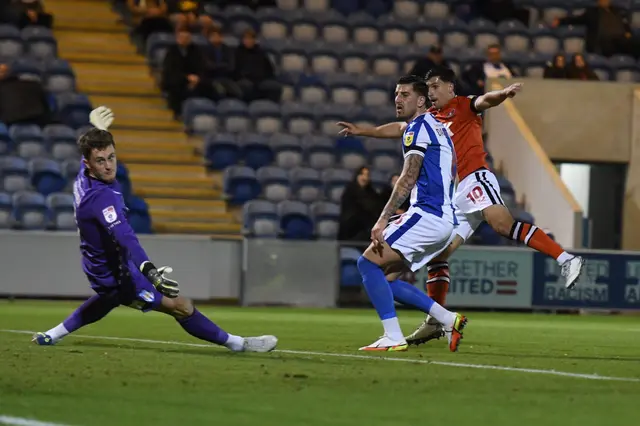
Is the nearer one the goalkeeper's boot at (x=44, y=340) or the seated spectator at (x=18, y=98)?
the goalkeeper's boot at (x=44, y=340)

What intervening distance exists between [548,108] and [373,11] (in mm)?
3836

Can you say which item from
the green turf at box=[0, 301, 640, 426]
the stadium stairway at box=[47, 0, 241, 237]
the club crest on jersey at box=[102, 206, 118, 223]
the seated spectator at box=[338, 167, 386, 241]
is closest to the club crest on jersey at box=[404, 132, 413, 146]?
the green turf at box=[0, 301, 640, 426]

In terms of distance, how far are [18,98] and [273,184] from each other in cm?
393

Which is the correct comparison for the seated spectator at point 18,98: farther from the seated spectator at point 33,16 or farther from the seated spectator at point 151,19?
the seated spectator at point 151,19

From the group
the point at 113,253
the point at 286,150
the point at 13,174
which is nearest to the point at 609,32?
the point at 286,150

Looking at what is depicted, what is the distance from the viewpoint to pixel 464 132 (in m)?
10.6

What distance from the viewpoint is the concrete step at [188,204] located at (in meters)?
20.0

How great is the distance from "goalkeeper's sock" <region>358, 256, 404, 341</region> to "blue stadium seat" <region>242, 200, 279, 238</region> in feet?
31.0

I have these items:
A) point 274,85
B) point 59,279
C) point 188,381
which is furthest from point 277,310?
point 188,381

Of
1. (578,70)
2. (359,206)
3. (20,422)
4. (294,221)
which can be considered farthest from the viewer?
(578,70)

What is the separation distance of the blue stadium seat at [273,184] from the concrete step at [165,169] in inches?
46.2

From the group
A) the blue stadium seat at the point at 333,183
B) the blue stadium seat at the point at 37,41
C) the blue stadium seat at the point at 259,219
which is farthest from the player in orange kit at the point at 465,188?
the blue stadium seat at the point at 37,41

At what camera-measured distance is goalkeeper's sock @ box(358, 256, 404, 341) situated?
9539mm

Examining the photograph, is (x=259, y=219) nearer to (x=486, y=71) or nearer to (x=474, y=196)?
(x=486, y=71)
